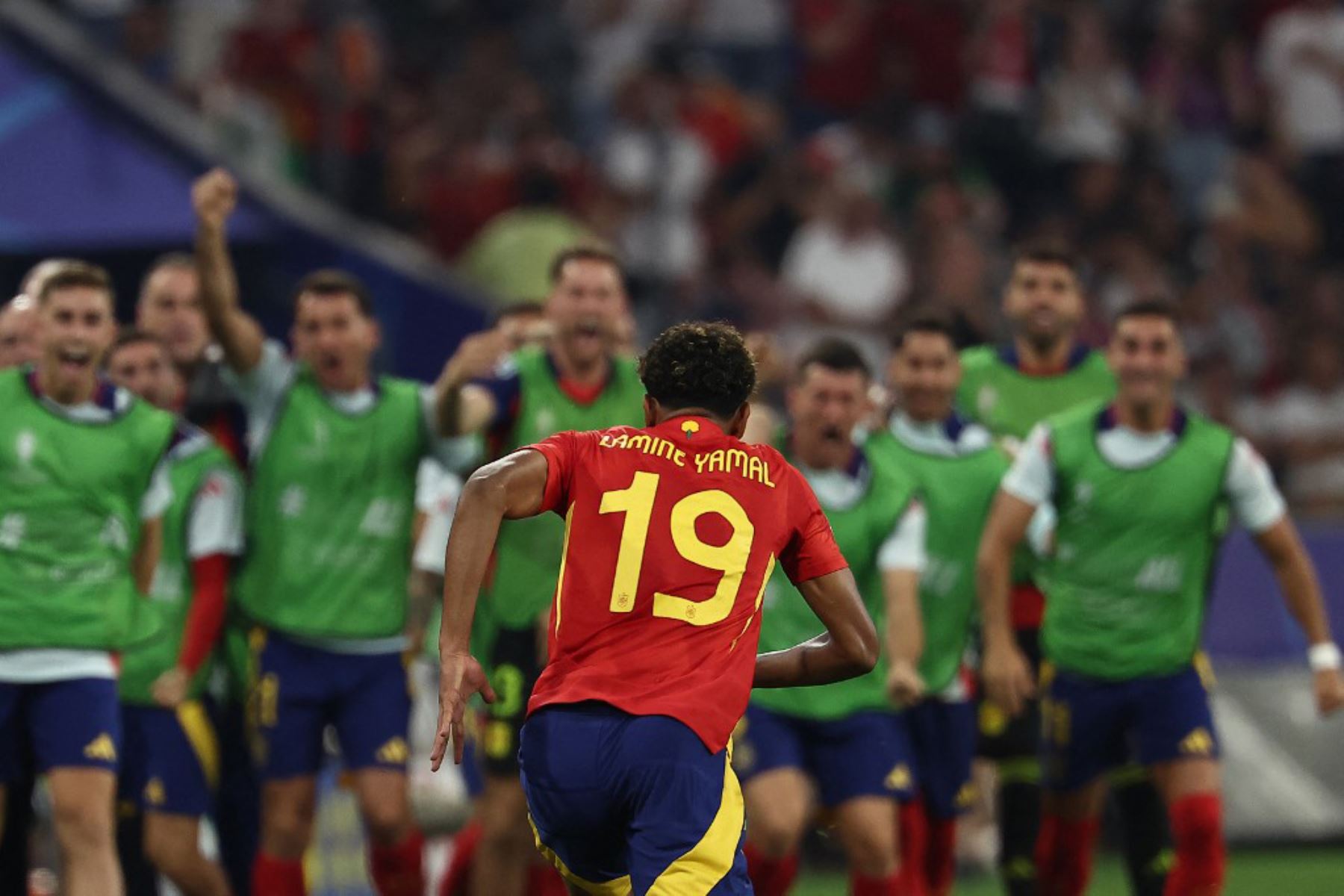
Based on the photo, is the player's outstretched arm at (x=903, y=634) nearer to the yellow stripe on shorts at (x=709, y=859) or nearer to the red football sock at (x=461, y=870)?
the red football sock at (x=461, y=870)

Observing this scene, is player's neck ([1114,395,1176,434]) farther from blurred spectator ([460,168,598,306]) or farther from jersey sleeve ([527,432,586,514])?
blurred spectator ([460,168,598,306])

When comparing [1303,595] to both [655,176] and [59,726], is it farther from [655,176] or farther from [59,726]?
[655,176]

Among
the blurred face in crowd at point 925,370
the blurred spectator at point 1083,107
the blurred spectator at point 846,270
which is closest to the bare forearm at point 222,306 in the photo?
the blurred face in crowd at point 925,370

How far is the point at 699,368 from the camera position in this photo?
6.41m

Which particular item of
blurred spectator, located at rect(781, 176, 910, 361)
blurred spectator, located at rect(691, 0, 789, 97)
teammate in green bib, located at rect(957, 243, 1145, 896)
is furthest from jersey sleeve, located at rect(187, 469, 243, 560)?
blurred spectator, located at rect(691, 0, 789, 97)

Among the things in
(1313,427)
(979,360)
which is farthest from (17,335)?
(1313,427)

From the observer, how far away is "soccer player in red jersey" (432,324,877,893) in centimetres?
614

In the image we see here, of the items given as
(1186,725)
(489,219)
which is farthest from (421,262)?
(1186,725)

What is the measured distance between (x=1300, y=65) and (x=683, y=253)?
206 inches

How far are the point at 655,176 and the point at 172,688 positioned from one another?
7.06 metres

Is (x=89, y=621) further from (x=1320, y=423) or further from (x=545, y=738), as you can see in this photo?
(x=1320, y=423)

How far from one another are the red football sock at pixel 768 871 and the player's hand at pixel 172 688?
2317 millimetres

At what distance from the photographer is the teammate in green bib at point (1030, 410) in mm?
10359

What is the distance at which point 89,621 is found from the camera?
883 cm
